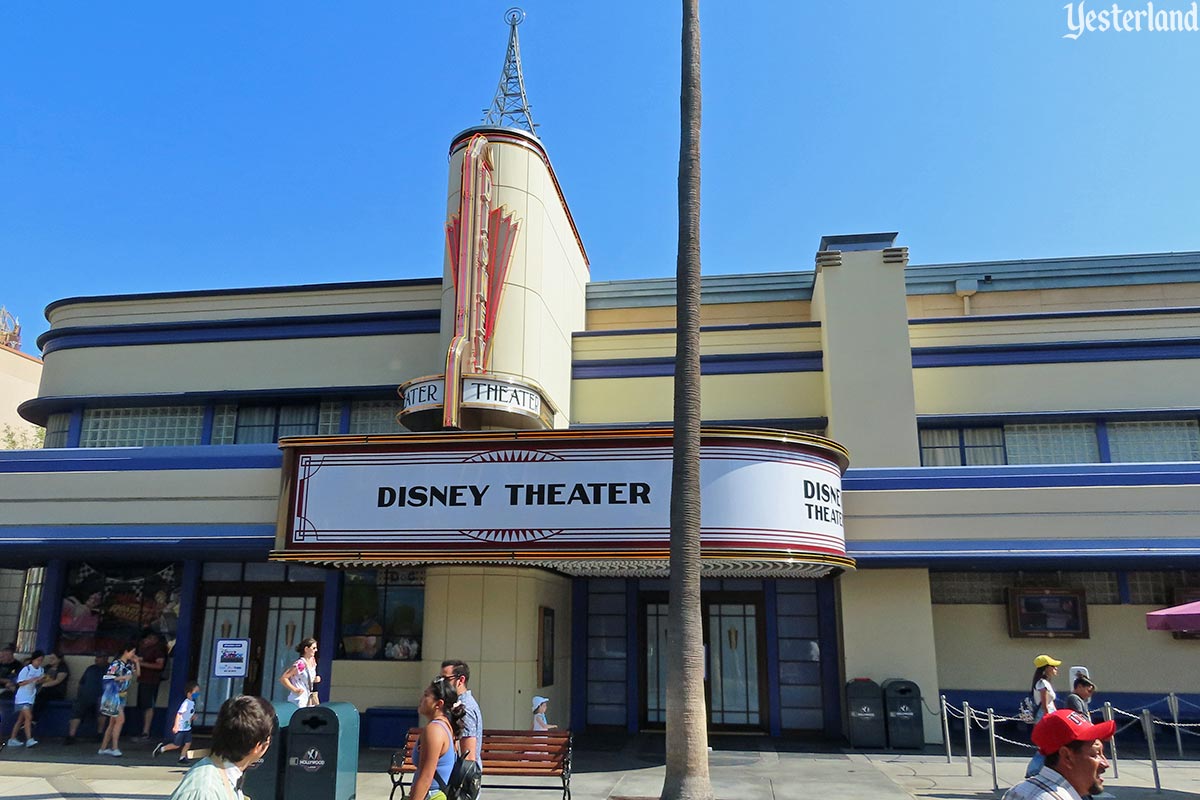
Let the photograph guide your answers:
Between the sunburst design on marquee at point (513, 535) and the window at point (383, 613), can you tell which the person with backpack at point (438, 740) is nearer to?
the sunburst design on marquee at point (513, 535)

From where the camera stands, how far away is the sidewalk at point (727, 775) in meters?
12.0

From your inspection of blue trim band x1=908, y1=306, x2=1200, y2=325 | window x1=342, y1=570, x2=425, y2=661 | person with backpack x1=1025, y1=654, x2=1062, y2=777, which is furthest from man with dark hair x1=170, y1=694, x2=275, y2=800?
blue trim band x1=908, y1=306, x2=1200, y2=325

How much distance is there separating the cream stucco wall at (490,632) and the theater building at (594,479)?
0.16 feet

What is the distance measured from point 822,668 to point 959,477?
4.48 meters

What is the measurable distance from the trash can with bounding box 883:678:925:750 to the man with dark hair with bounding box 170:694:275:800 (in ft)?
43.2

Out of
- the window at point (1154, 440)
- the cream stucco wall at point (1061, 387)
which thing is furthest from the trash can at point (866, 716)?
the window at point (1154, 440)

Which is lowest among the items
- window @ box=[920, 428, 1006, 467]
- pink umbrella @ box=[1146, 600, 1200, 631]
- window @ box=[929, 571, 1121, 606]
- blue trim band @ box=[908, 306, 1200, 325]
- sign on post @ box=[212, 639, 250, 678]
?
sign on post @ box=[212, 639, 250, 678]

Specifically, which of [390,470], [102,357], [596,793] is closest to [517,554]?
[390,470]

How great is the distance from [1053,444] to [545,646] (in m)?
10.3

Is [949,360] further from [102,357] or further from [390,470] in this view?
[102,357]

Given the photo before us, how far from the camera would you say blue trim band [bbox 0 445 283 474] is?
15984mm

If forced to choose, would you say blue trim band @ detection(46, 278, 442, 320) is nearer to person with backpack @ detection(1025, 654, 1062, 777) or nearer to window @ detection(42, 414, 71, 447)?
window @ detection(42, 414, 71, 447)

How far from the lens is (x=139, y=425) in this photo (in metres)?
19.3

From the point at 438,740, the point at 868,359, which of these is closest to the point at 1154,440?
the point at 868,359
